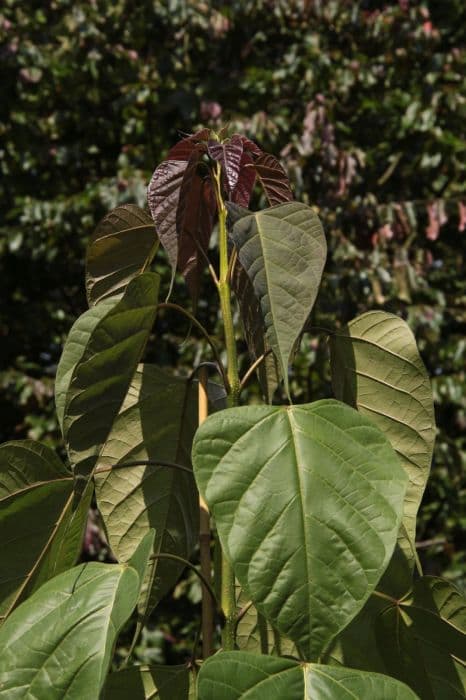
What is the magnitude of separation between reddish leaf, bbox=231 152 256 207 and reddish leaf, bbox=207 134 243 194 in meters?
0.05

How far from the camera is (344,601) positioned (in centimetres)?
58

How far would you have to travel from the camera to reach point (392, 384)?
2.63ft

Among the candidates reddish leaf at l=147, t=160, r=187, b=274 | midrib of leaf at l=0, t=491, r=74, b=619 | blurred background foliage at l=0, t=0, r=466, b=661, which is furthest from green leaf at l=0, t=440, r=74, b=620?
blurred background foliage at l=0, t=0, r=466, b=661

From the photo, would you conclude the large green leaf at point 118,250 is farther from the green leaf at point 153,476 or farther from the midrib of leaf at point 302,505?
the midrib of leaf at point 302,505

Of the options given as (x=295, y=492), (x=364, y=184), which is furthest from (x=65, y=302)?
(x=295, y=492)

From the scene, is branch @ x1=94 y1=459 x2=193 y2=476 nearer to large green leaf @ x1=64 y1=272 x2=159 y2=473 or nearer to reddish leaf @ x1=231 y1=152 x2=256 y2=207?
large green leaf @ x1=64 y1=272 x2=159 y2=473

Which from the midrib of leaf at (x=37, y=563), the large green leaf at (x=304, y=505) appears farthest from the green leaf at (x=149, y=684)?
the large green leaf at (x=304, y=505)

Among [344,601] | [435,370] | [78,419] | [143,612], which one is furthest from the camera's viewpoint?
[435,370]

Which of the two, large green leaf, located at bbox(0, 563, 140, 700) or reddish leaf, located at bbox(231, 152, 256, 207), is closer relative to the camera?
large green leaf, located at bbox(0, 563, 140, 700)

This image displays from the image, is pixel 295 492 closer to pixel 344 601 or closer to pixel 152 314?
pixel 344 601

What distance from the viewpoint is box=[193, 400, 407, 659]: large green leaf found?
0.58m

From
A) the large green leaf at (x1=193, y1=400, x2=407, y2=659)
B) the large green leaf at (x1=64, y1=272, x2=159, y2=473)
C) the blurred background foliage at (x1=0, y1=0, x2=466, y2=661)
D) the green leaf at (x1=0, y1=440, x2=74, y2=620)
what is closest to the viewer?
the large green leaf at (x1=193, y1=400, x2=407, y2=659)

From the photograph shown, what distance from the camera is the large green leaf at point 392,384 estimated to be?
778mm

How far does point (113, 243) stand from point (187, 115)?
336cm
